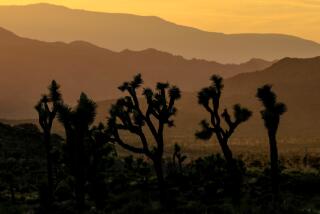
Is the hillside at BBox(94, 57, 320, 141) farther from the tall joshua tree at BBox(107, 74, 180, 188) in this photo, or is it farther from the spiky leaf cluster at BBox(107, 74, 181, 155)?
the spiky leaf cluster at BBox(107, 74, 181, 155)

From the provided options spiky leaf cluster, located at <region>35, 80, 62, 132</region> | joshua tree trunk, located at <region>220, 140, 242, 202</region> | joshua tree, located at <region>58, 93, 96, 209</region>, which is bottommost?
joshua tree trunk, located at <region>220, 140, 242, 202</region>

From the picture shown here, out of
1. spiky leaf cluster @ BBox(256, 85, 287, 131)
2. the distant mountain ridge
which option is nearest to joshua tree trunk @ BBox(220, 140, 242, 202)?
spiky leaf cluster @ BBox(256, 85, 287, 131)

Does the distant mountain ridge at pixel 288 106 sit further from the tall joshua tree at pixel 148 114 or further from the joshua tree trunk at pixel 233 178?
the tall joshua tree at pixel 148 114

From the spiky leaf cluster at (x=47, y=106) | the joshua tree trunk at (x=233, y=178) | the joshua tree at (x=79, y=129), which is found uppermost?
the spiky leaf cluster at (x=47, y=106)

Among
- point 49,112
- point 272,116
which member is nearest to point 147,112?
point 272,116

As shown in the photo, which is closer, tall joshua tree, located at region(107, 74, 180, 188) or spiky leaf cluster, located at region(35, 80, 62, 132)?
tall joshua tree, located at region(107, 74, 180, 188)

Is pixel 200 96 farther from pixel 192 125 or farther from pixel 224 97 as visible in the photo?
pixel 224 97

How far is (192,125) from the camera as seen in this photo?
562 ft

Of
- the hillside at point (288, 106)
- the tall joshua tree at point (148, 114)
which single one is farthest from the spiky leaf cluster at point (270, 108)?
the hillside at point (288, 106)

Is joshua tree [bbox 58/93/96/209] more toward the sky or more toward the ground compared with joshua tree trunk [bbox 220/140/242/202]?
more toward the sky

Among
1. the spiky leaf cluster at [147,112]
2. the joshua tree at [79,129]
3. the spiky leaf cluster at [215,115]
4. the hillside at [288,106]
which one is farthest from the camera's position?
the hillside at [288,106]

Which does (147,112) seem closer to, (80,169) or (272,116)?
(80,169)

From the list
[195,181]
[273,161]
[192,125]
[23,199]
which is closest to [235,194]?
[273,161]

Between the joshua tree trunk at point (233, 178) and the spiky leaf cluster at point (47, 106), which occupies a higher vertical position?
the spiky leaf cluster at point (47, 106)
